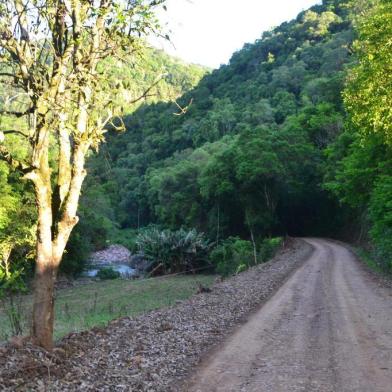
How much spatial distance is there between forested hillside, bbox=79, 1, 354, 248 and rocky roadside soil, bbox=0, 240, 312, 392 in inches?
129

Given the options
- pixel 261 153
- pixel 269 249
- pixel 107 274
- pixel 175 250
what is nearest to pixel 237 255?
pixel 269 249

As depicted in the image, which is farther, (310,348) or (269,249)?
(269,249)

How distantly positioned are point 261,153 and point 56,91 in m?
38.2

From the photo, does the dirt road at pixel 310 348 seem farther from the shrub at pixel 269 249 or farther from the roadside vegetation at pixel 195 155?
the shrub at pixel 269 249

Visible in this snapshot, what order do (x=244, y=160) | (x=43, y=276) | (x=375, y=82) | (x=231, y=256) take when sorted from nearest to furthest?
(x=43, y=276), (x=375, y=82), (x=231, y=256), (x=244, y=160)

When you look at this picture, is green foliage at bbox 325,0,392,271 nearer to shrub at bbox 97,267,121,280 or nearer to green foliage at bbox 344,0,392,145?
green foliage at bbox 344,0,392,145

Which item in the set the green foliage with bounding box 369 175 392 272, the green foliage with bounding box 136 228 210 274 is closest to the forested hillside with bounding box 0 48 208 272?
the green foliage with bounding box 136 228 210 274

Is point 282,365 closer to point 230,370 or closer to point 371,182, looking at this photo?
point 230,370

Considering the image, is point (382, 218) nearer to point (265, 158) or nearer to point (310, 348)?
point (310, 348)

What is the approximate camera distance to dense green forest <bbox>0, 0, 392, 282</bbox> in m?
18.6

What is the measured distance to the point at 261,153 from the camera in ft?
147

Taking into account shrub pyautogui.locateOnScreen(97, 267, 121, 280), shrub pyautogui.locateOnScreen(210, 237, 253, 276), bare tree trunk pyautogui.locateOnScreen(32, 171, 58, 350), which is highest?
bare tree trunk pyautogui.locateOnScreen(32, 171, 58, 350)

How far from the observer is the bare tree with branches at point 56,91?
24.7 ft

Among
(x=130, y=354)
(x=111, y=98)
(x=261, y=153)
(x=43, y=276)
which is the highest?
(x=261, y=153)
